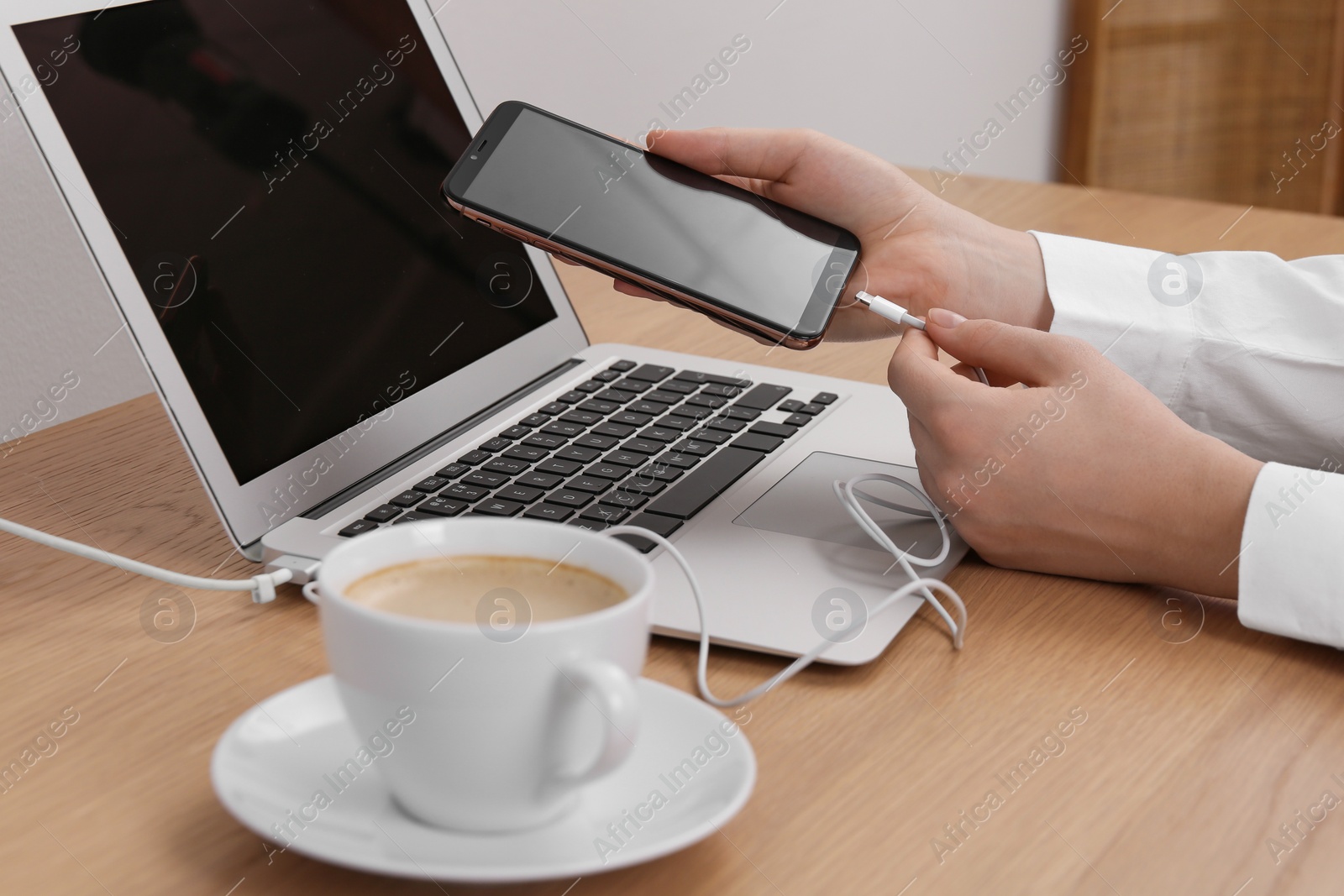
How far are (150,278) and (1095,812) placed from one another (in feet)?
1.50

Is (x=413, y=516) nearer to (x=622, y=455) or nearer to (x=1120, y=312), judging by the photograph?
(x=622, y=455)

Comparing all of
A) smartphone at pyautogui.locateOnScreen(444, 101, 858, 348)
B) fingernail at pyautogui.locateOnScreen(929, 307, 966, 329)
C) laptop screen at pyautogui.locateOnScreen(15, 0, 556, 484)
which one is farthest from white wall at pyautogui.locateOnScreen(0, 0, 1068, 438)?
fingernail at pyautogui.locateOnScreen(929, 307, 966, 329)

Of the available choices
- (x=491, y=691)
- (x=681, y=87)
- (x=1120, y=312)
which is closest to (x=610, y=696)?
(x=491, y=691)

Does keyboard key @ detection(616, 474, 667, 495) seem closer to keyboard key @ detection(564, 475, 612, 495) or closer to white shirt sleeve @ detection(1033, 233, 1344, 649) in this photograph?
keyboard key @ detection(564, 475, 612, 495)

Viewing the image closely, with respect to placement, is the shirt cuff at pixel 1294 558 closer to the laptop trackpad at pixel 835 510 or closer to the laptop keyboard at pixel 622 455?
the laptop trackpad at pixel 835 510

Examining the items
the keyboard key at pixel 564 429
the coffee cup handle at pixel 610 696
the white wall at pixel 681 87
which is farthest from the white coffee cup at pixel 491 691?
the white wall at pixel 681 87

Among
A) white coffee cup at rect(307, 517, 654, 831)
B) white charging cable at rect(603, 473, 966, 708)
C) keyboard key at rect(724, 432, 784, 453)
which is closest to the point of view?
white coffee cup at rect(307, 517, 654, 831)

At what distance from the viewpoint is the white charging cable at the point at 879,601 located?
0.47 metres

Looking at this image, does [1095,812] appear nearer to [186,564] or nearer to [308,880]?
[308,880]

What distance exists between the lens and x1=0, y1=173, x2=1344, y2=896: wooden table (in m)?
0.37

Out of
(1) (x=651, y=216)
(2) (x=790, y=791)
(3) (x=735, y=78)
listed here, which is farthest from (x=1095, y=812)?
(3) (x=735, y=78)

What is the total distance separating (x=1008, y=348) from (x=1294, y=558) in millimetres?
157

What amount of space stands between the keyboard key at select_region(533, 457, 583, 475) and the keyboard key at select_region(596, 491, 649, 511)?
3cm

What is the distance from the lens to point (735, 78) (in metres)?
1.47
